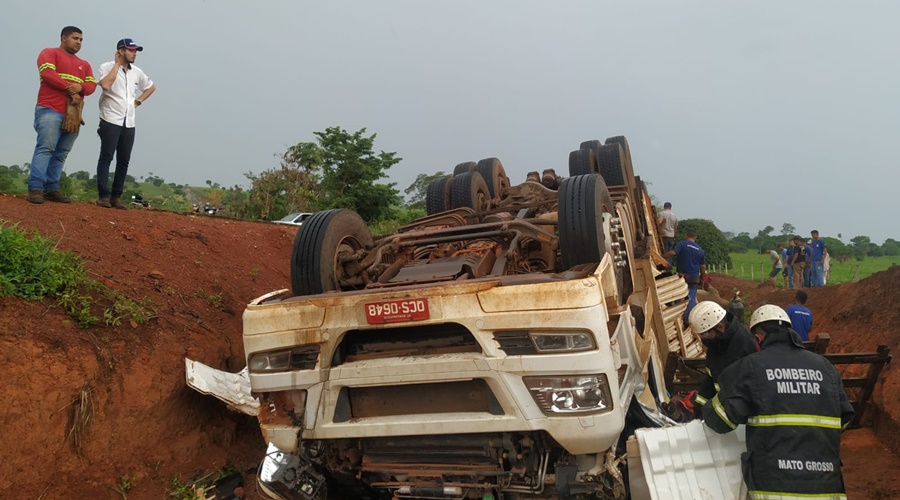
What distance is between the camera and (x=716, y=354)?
349 cm

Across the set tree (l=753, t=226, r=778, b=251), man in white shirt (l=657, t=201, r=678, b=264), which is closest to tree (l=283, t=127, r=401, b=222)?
man in white shirt (l=657, t=201, r=678, b=264)

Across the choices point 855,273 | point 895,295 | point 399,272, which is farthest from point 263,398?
point 855,273

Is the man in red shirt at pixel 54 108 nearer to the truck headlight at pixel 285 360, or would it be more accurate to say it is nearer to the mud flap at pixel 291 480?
the truck headlight at pixel 285 360

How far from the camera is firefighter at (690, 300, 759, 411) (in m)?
3.40

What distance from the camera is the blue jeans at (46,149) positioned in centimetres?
514

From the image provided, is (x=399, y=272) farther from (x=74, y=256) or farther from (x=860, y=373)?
(x=860, y=373)

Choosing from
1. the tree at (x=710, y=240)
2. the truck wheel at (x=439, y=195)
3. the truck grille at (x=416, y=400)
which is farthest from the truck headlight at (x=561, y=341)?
the tree at (x=710, y=240)

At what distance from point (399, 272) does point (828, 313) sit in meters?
8.53

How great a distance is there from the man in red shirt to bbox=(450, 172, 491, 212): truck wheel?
360 centimetres

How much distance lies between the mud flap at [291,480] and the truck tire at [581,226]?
6.15 feet

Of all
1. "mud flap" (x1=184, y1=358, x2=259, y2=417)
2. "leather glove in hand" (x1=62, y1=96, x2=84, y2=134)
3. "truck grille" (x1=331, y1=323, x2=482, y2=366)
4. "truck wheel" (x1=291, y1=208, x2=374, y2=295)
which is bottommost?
"mud flap" (x1=184, y1=358, x2=259, y2=417)

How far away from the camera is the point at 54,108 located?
5230 mm

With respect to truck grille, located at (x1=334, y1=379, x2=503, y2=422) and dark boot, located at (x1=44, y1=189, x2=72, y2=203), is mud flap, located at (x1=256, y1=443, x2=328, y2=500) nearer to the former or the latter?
truck grille, located at (x1=334, y1=379, x2=503, y2=422)

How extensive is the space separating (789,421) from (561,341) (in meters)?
1.08
